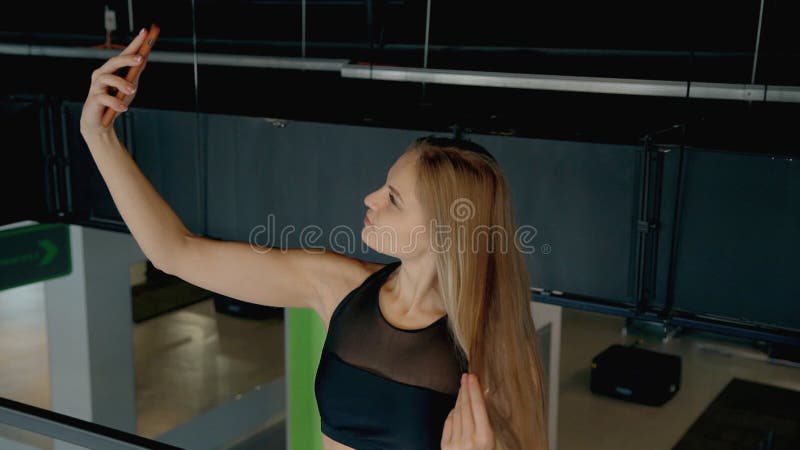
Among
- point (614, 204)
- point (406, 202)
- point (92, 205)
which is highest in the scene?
point (406, 202)

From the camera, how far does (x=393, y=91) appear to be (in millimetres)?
4551

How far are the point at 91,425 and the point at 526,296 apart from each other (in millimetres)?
616

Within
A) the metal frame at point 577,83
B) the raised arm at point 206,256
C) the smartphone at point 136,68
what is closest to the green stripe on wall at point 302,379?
the metal frame at point 577,83

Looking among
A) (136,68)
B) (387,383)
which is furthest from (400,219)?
(136,68)

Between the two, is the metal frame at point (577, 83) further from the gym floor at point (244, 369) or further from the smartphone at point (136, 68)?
the gym floor at point (244, 369)

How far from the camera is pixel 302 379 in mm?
6352

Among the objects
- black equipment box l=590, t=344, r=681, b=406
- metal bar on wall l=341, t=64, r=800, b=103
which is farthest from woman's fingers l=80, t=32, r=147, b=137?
black equipment box l=590, t=344, r=681, b=406

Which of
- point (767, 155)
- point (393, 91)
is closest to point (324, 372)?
point (767, 155)

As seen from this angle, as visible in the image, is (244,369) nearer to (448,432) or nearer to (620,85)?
(620,85)

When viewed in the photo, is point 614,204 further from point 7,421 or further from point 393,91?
point 7,421

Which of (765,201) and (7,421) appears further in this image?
(765,201)

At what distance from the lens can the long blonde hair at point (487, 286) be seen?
1217 millimetres

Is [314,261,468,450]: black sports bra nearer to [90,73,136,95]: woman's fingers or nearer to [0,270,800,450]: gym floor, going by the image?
[90,73,136,95]: woman's fingers

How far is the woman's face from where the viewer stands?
4.17 feet
